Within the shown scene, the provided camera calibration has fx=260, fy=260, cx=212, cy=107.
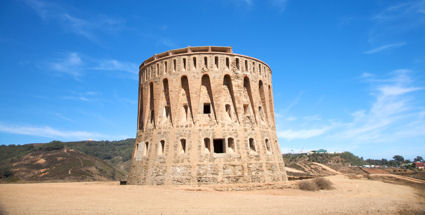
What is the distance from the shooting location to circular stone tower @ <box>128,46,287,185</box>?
774 inches

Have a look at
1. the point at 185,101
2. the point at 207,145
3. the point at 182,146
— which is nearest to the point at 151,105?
the point at 185,101

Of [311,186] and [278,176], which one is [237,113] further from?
[311,186]

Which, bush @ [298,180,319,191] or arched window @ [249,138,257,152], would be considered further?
arched window @ [249,138,257,152]

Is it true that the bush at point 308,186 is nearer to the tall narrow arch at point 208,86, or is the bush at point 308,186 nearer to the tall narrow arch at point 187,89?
the tall narrow arch at point 208,86

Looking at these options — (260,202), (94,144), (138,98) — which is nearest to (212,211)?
(260,202)

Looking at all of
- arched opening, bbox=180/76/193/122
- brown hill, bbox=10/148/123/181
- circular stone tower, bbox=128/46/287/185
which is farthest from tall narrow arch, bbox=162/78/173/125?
brown hill, bbox=10/148/123/181

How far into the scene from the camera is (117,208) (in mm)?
10453

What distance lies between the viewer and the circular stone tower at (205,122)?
64.5 ft

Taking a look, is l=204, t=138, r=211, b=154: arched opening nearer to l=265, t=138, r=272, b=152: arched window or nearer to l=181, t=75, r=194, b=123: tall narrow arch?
l=181, t=75, r=194, b=123: tall narrow arch

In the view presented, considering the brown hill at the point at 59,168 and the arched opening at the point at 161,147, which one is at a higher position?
the arched opening at the point at 161,147

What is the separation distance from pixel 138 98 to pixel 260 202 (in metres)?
17.8

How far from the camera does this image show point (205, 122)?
68.9 ft

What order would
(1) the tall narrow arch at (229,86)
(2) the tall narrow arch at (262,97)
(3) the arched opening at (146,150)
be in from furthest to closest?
(2) the tall narrow arch at (262,97)
(3) the arched opening at (146,150)
(1) the tall narrow arch at (229,86)

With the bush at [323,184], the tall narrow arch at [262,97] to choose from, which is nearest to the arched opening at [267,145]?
the tall narrow arch at [262,97]
